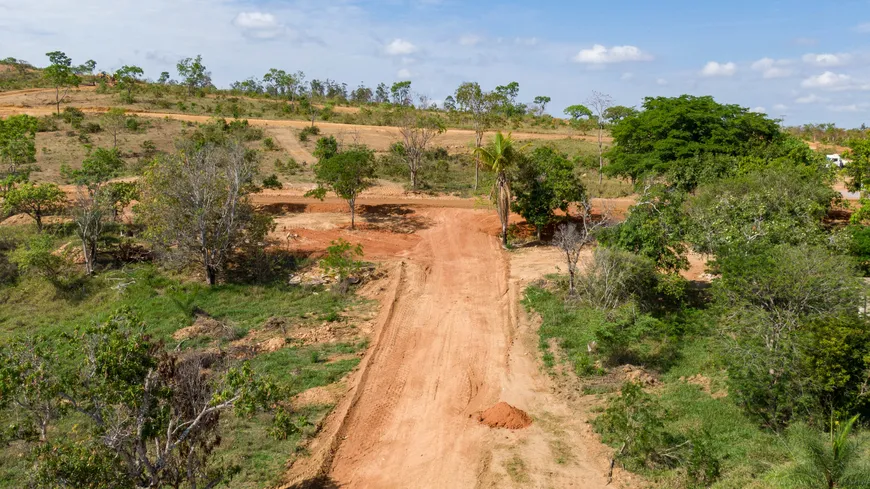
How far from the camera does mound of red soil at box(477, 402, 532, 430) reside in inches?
562

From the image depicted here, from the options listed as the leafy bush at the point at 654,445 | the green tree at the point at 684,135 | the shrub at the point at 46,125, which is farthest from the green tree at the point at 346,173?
the shrub at the point at 46,125

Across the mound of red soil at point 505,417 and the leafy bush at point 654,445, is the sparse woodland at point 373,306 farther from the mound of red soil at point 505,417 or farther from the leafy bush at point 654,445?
the mound of red soil at point 505,417

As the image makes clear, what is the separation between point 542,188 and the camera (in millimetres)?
27234

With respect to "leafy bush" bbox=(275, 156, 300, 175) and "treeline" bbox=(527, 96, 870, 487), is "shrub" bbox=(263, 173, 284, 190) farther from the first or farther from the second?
"treeline" bbox=(527, 96, 870, 487)

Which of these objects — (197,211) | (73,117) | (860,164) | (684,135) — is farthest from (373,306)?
(73,117)

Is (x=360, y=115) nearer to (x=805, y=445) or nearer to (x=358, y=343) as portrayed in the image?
(x=358, y=343)

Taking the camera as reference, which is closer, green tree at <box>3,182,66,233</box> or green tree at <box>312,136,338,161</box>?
green tree at <box>3,182,66,233</box>

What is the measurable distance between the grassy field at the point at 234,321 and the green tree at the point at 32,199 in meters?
1.89

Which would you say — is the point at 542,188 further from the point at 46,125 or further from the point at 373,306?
the point at 46,125

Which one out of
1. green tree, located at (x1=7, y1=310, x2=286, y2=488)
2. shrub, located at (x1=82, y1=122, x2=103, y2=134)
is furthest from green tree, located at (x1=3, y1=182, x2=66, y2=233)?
green tree, located at (x1=7, y1=310, x2=286, y2=488)

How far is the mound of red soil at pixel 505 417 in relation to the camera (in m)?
14.3

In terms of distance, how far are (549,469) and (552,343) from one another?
6.27 m

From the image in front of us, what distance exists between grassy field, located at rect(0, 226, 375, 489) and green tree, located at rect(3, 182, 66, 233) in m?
1.89

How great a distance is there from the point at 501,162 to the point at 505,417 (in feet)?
45.5
